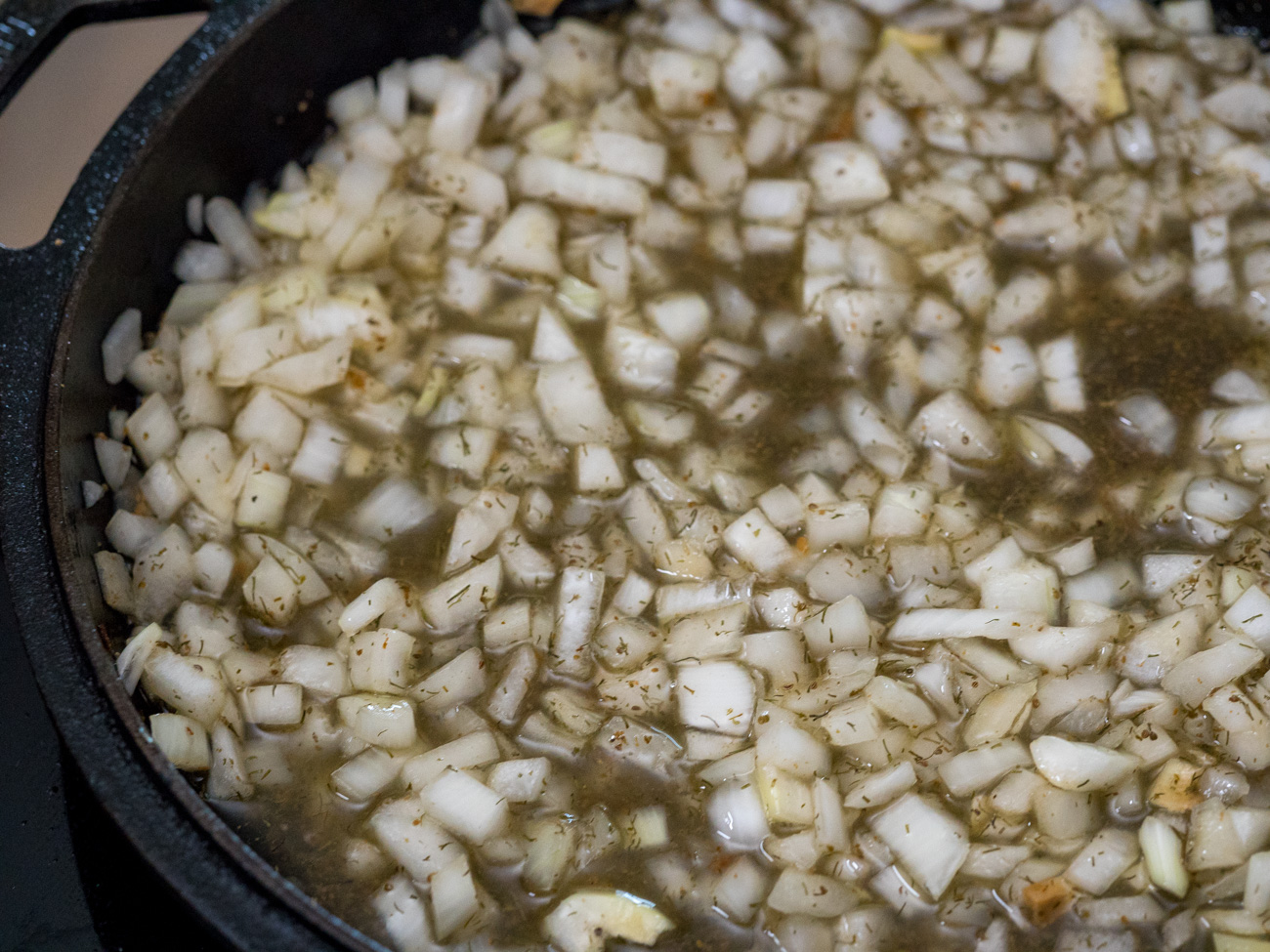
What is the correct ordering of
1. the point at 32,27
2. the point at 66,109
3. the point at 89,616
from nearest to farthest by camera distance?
the point at 89,616 < the point at 32,27 < the point at 66,109

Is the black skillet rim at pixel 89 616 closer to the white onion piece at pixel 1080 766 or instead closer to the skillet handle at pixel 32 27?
the skillet handle at pixel 32 27

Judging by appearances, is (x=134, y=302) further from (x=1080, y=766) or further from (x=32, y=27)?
(x=1080, y=766)

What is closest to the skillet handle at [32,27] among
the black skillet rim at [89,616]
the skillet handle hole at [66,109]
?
the black skillet rim at [89,616]

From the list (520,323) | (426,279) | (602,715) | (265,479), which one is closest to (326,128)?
(426,279)

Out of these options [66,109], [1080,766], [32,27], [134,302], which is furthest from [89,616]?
[66,109]

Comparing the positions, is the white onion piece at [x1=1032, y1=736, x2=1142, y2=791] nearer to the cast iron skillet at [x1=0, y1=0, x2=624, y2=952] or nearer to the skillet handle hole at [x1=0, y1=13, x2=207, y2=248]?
the cast iron skillet at [x1=0, y1=0, x2=624, y2=952]

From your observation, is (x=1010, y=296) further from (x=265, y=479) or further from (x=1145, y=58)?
(x=265, y=479)
